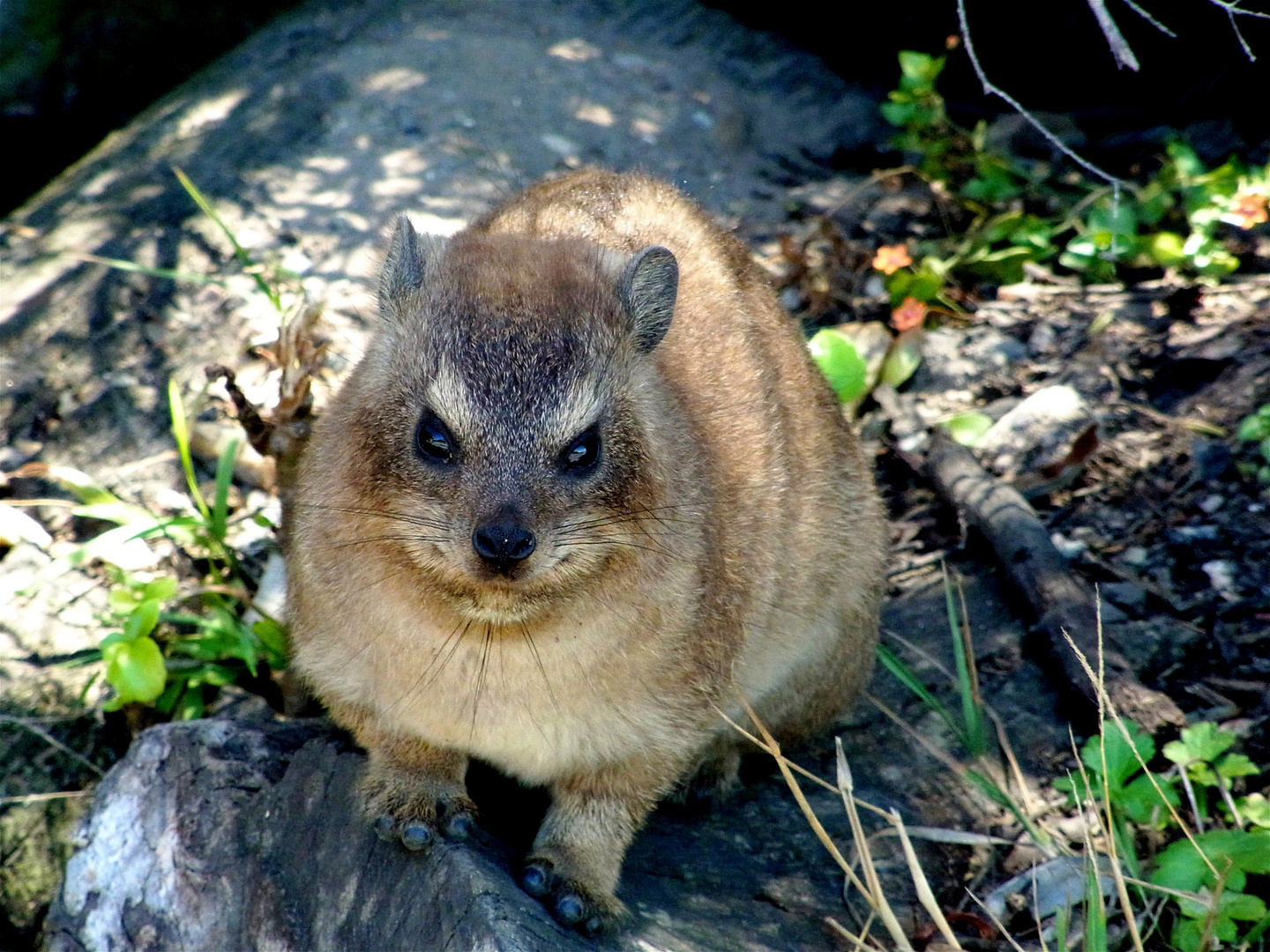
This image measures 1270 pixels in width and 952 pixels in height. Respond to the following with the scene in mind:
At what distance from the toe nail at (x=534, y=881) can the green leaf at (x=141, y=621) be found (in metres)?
1.86

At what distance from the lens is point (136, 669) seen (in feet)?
15.1

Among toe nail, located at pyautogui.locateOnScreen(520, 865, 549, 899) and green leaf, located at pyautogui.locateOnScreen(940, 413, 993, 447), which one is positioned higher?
toe nail, located at pyautogui.locateOnScreen(520, 865, 549, 899)

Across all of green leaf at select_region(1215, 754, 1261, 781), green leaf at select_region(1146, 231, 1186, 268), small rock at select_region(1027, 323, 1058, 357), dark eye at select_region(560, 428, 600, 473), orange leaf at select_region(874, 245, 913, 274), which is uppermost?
dark eye at select_region(560, 428, 600, 473)

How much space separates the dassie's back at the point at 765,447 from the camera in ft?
14.0

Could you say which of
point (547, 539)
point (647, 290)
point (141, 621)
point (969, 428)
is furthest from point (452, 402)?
point (969, 428)

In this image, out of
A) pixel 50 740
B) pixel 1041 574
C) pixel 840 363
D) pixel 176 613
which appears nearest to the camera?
pixel 50 740

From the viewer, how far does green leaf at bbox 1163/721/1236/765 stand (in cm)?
415

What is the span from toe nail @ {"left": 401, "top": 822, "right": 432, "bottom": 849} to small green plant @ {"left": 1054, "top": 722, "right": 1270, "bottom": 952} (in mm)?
1881

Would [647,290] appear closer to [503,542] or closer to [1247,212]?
[503,542]

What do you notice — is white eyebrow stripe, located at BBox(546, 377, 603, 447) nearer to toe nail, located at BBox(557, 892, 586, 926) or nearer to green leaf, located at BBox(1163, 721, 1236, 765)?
toe nail, located at BBox(557, 892, 586, 926)

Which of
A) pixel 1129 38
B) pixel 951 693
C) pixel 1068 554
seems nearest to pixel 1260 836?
pixel 951 693

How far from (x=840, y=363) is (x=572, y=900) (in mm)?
3436

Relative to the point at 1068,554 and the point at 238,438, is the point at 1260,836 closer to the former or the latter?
the point at 1068,554

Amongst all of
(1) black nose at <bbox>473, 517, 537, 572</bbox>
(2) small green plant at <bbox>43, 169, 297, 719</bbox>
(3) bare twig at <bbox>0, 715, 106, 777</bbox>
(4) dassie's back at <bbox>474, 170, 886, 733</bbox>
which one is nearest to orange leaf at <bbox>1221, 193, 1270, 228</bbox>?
(4) dassie's back at <bbox>474, 170, 886, 733</bbox>
